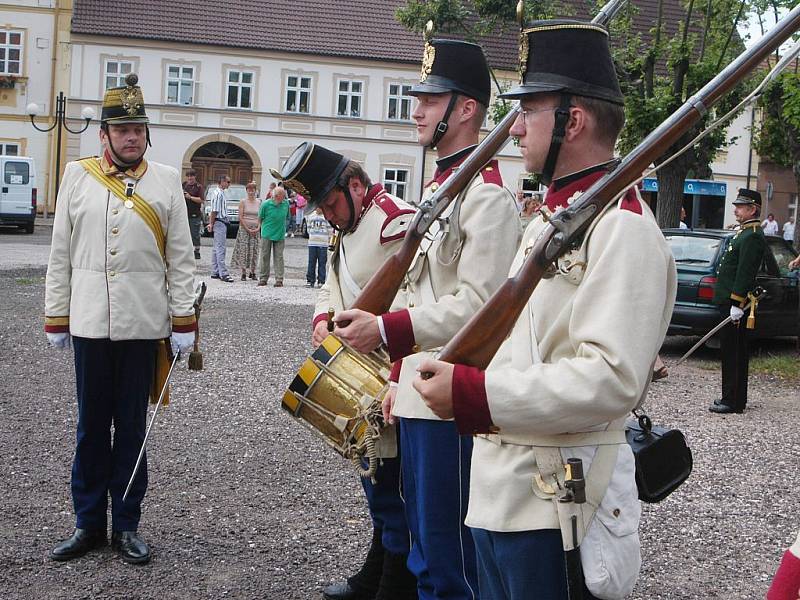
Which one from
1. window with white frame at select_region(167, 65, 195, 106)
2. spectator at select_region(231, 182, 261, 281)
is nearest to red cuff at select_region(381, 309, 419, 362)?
spectator at select_region(231, 182, 261, 281)

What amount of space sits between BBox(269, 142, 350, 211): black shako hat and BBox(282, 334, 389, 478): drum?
656 mm

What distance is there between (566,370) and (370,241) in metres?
2.14

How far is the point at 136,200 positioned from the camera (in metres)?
5.27

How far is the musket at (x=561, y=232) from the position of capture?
8.13 feet

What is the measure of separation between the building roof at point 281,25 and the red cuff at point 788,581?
41088 millimetres

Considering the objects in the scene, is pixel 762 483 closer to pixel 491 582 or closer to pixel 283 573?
pixel 283 573

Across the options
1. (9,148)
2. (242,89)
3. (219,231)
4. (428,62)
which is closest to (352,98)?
(242,89)

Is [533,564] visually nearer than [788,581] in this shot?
No

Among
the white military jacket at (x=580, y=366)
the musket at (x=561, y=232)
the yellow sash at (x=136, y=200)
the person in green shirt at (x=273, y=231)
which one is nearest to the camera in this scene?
the white military jacket at (x=580, y=366)

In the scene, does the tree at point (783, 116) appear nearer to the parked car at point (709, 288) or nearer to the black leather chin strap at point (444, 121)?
the parked car at point (709, 288)

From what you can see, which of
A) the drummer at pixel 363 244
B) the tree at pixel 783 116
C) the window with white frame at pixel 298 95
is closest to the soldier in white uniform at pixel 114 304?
the drummer at pixel 363 244

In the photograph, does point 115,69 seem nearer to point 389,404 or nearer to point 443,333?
point 389,404

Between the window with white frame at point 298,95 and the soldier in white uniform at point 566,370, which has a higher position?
the window with white frame at point 298,95

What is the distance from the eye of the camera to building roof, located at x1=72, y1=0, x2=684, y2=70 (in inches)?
1713
